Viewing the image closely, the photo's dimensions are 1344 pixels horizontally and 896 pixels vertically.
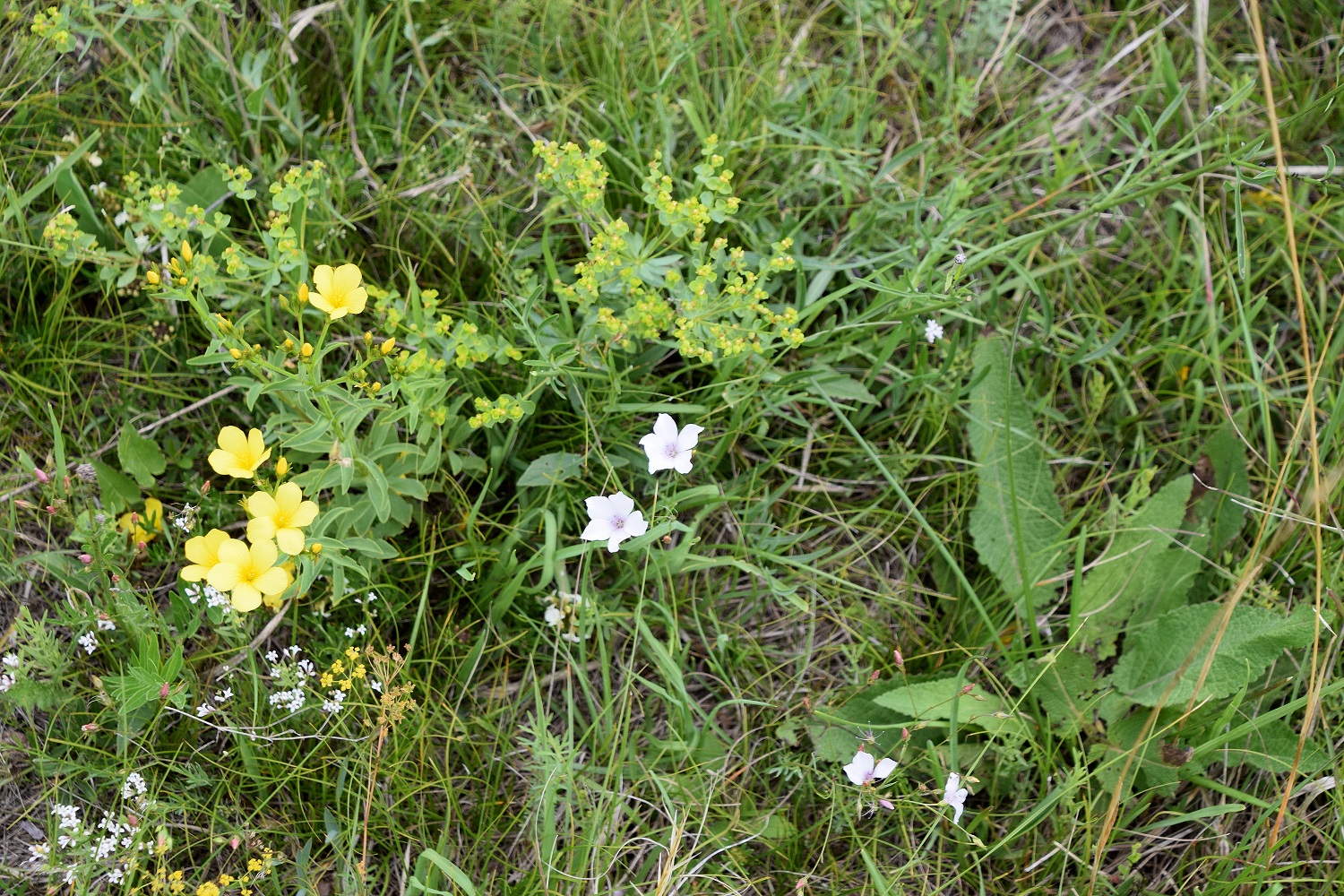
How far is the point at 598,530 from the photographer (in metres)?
2.28

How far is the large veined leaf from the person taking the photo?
8.89 feet

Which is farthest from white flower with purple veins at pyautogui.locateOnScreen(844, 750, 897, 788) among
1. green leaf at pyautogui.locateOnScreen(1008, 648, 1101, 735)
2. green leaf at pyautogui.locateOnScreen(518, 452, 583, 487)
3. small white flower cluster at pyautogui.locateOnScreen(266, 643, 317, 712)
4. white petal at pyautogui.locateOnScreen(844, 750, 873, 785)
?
small white flower cluster at pyautogui.locateOnScreen(266, 643, 317, 712)

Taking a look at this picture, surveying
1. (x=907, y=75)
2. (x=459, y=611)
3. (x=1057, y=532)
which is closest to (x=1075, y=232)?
(x=907, y=75)

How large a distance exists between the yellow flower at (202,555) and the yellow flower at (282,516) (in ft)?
0.44

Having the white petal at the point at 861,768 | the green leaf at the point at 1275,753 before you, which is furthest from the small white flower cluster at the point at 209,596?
the green leaf at the point at 1275,753

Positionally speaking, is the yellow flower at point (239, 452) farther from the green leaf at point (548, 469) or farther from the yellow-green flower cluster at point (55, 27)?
the yellow-green flower cluster at point (55, 27)

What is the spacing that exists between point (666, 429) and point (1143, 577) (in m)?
1.52

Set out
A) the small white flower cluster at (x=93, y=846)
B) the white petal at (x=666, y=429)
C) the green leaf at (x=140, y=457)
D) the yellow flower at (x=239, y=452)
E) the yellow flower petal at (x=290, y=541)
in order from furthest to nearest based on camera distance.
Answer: the green leaf at (x=140, y=457) → the white petal at (x=666, y=429) → the small white flower cluster at (x=93, y=846) → the yellow flower at (x=239, y=452) → the yellow flower petal at (x=290, y=541)

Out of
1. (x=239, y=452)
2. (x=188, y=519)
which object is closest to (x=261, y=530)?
(x=239, y=452)

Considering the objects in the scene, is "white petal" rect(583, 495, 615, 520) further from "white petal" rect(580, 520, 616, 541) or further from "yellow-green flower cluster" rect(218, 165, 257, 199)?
"yellow-green flower cluster" rect(218, 165, 257, 199)

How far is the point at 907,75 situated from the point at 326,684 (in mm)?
2737

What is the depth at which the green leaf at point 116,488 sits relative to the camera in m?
2.50

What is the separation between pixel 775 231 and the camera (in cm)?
288

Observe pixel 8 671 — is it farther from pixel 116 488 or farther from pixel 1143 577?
pixel 1143 577
